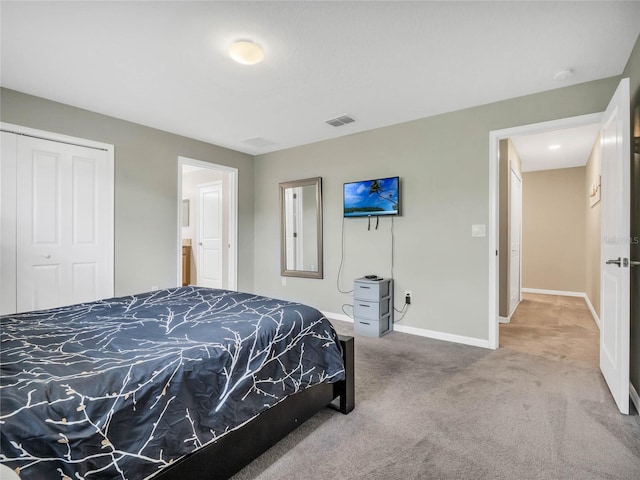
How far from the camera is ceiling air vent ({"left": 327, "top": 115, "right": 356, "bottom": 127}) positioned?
3729 millimetres

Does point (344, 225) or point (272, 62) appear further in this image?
point (344, 225)

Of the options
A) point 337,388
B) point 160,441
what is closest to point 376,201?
point 337,388

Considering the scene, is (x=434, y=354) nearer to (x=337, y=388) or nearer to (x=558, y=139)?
(x=337, y=388)

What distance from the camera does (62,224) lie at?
3340 mm

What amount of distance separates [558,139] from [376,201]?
280 centimetres

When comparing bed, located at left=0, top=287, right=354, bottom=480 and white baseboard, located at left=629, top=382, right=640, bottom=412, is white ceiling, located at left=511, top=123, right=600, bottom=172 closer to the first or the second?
white baseboard, located at left=629, top=382, right=640, bottom=412

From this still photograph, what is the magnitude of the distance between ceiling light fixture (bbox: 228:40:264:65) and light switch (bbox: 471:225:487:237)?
261cm

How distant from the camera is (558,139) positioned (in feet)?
14.8

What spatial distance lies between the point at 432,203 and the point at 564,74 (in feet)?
5.20

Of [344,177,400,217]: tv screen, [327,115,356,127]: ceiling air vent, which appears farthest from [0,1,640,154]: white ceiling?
[344,177,400,217]: tv screen

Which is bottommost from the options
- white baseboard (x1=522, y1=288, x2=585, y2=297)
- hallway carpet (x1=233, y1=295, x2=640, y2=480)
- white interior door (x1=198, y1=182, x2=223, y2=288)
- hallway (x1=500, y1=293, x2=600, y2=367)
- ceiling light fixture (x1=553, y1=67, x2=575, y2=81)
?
hallway carpet (x1=233, y1=295, x2=640, y2=480)

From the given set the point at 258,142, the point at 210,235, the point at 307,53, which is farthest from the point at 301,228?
the point at 307,53

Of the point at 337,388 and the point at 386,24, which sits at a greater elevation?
the point at 386,24

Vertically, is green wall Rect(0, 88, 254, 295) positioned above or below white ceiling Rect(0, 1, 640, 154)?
below
